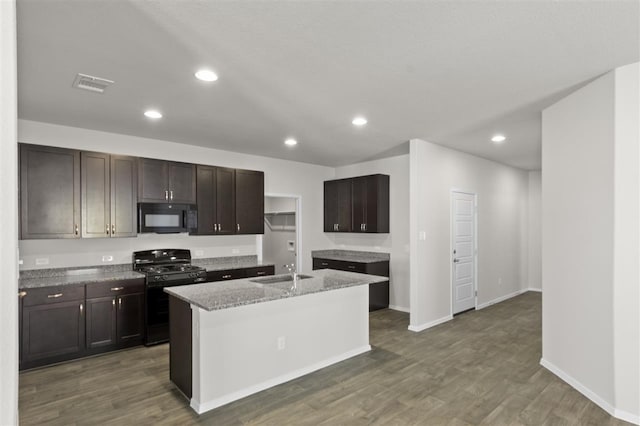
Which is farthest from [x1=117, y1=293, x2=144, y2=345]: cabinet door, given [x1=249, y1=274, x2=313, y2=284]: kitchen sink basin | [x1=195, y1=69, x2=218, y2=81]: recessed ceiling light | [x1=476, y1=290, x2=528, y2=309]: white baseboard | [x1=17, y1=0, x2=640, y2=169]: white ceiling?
[x1=476, y1=290, x2=528, y2=309]: white baseboard

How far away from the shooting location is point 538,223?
8078 millimetres

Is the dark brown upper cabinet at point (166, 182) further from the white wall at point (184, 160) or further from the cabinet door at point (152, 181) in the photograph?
the white wall at point (184, 160)

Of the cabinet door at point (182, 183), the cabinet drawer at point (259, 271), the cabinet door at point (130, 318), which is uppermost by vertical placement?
the cabinet door at point (182, 183)

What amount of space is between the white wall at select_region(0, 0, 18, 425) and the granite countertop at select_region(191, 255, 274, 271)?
163 inches

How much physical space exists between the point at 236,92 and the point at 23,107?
229cm

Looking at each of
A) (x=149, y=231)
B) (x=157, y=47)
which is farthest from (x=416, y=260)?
(x=157, y=47)

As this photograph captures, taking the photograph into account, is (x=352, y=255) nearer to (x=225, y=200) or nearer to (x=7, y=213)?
(x=225, y=200)

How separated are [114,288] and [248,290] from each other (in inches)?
80.0

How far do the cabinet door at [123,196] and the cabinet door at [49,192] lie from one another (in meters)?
0.38

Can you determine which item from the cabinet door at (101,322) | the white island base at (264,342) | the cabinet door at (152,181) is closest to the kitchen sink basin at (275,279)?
the white island base at (264,342)

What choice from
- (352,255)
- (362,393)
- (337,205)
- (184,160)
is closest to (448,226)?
(352,255)

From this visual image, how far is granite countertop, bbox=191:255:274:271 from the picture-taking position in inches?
211

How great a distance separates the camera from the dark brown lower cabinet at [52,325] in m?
3.75

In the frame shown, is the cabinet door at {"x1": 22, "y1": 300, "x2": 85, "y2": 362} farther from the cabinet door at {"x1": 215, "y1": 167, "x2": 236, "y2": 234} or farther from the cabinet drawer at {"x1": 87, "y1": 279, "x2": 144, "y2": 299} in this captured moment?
the cabinet door at {"x1": 215, "y1": 167, "x2": 236, "y2": 234}
